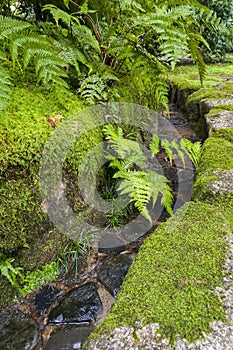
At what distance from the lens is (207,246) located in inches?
58.9

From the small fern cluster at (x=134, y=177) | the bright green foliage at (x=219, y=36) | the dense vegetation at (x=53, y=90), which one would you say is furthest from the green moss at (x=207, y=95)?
the bright green foliage at (x=219, y=36)

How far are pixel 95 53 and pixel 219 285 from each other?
2.20m

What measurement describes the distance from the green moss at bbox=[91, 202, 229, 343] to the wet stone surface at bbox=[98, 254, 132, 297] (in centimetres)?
52

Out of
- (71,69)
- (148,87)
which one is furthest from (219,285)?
(148,87)

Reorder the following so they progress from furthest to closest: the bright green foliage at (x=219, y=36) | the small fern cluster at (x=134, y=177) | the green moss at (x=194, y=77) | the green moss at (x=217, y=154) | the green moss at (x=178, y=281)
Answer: the bright green foliage at (x=219, y=36), the green moss at (x=194, y=77), the green moss at (x=217, y=154), the small fern cluster at (x=134, y=177), the green moss at (x=178, y=281)

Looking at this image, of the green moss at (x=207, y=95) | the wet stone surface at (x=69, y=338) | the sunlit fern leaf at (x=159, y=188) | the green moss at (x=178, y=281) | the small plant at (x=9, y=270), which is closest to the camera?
the green moss at (x=178, y=281)

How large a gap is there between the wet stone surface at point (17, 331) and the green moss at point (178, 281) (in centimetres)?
68

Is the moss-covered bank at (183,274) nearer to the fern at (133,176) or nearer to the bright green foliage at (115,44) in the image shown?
the fern at (133,176)

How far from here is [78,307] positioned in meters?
1.80

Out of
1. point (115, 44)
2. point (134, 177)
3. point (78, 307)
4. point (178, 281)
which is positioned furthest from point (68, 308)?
point (115, 44)

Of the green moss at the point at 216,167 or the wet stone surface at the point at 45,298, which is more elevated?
the green moss at the point at 216,167

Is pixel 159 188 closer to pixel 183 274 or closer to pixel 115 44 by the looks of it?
pixel 183 274

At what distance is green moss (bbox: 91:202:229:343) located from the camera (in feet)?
3.75

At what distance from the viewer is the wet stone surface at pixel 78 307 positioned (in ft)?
5.67
